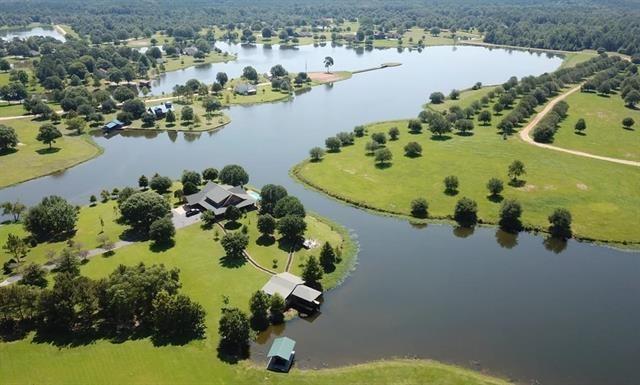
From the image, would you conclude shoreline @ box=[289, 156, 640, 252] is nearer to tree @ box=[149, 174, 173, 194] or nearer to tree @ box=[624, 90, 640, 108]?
tree @ box=[149, 174, 173, 194]

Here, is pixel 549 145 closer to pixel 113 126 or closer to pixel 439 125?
pixel 439 125

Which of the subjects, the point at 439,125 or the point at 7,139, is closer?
the point at 7,139

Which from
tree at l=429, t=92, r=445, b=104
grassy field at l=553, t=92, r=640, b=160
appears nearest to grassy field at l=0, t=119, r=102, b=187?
tree at l=429, t=92, r=445, b=104

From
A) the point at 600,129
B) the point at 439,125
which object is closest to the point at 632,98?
the point at 600,129

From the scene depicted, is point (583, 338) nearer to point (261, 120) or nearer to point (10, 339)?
point (10, 339)

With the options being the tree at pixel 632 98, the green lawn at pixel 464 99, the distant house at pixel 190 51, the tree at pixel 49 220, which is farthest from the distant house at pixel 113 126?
the tree at pixel 632 98

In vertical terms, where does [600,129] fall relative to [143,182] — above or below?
below

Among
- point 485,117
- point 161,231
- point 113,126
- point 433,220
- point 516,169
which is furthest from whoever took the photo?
point 485,117
